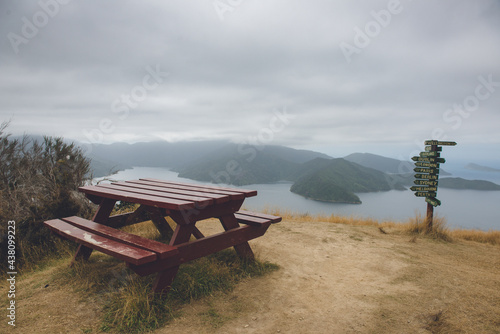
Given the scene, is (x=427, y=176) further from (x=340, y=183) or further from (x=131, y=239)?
(x=340, y=183)

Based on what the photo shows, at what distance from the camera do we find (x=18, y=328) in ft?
7.43

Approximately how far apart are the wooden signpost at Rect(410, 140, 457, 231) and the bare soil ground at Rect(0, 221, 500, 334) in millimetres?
2124

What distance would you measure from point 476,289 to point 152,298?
360cm

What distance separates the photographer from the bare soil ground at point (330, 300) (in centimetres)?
231

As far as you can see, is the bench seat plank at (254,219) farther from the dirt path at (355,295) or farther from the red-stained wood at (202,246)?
the dirt path at (355,295)

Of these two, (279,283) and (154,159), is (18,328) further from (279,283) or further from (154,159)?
(154,159)

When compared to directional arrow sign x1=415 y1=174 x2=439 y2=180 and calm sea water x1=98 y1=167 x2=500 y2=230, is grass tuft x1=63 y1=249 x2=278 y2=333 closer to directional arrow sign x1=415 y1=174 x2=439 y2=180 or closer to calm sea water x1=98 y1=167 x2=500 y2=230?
directional arrow sign x1=415 y1=174 x2=439 y2=180

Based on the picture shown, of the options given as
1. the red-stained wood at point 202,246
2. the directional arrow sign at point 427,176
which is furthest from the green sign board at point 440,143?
the red-stained wood at point 202,246

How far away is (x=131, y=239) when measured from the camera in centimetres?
269

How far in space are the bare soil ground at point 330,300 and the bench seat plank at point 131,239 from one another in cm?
62

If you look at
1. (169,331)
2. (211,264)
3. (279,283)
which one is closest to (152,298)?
(169,331)

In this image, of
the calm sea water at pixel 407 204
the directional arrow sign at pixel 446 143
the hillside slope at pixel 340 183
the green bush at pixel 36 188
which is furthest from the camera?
the hillside slope at pixel 340 183

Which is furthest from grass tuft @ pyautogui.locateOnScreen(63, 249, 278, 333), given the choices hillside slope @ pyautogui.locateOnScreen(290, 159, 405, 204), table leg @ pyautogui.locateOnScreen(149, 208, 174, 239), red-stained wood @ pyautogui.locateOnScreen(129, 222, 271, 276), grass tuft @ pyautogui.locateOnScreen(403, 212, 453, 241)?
hillside slope @ pyautogui.locateOnScreen(290, 159, 405, 204)

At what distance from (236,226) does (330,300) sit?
134 centimetres
